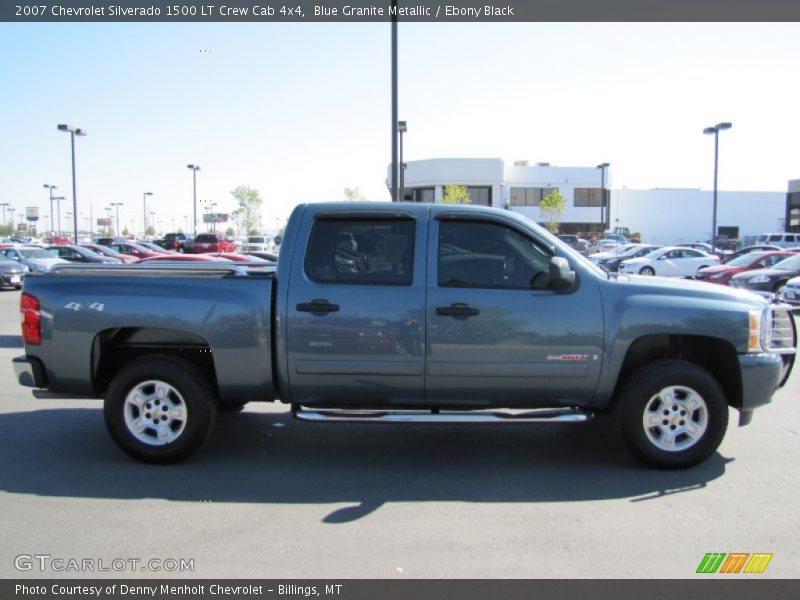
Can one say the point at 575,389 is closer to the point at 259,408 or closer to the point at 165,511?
the point at 165,511

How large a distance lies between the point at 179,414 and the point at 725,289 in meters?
4.50

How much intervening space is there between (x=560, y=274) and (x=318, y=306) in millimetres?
1812

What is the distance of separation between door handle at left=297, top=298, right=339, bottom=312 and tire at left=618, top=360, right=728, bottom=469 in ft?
7.65

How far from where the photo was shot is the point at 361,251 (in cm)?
534

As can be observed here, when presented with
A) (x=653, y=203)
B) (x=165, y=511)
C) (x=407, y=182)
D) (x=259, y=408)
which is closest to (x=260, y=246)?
(x=407, y=182)

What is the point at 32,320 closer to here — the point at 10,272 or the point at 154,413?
the point at 154,413

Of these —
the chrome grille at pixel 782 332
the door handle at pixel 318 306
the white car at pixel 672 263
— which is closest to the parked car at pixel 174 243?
the white car at pixel 672 263

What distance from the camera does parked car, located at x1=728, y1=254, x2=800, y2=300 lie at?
17.5 m

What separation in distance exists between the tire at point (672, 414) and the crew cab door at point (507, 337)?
14.4 inches

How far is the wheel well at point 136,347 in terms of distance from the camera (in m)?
5.40

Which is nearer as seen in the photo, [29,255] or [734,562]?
[734,562]

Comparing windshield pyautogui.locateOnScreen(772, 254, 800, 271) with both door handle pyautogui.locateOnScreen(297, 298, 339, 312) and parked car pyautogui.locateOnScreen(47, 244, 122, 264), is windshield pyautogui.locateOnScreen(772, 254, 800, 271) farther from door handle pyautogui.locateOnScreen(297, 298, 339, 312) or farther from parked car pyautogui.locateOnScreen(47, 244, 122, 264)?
parked car pyautogui.locateOnScreen(47, 244, 122, 264)

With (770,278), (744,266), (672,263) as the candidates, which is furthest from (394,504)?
(672,263)

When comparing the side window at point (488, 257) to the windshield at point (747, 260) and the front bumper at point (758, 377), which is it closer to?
the front bumper at point (758, 377)
